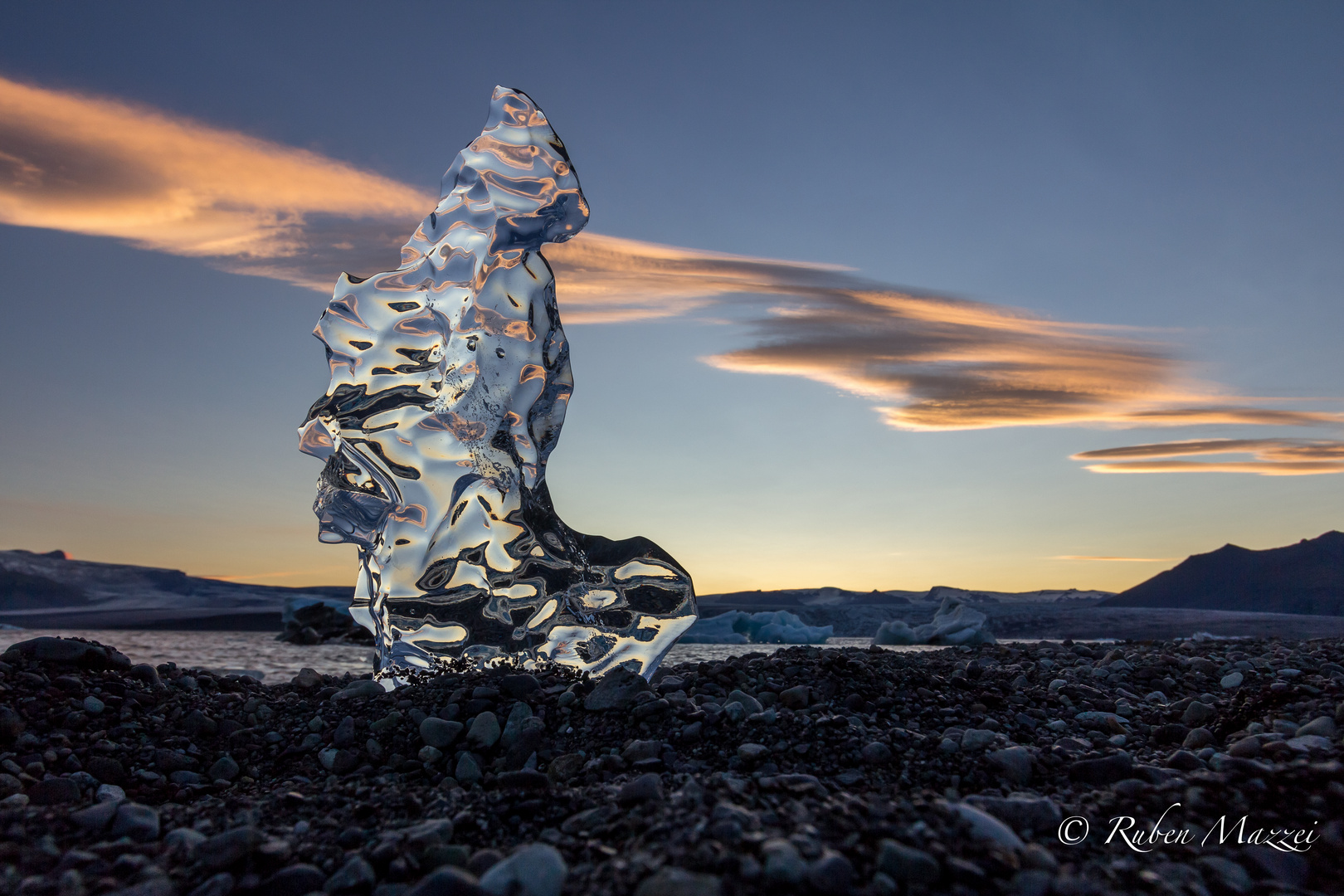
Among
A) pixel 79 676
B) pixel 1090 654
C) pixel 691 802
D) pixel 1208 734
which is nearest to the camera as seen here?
pixel 691 802

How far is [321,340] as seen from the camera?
577cm

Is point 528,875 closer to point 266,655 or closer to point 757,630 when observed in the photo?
point 266,655

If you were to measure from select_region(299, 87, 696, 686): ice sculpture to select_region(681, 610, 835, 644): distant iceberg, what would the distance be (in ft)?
42.5

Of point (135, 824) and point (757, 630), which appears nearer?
point (135, 824)

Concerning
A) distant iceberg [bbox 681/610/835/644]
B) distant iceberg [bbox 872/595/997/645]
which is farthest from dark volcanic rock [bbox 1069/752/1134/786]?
distant iceberg [bbox 681/610/835/644]

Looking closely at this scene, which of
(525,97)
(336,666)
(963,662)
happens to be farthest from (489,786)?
(336,666)

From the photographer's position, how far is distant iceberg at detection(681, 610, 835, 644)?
18484 mm

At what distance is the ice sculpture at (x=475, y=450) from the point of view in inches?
214

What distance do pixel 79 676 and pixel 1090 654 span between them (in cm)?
849

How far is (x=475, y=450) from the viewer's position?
5516 millimetres

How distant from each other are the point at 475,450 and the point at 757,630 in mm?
14746

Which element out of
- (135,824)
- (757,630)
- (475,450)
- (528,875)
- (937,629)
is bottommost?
(757,630)

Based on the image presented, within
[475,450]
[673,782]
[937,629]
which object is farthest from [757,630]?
[673,782]

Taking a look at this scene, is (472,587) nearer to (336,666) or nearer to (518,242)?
(518,242)
